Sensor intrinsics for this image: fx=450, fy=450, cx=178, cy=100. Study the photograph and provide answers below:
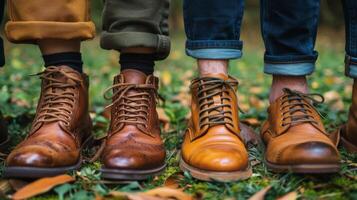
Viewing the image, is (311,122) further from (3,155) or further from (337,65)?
(337,65)

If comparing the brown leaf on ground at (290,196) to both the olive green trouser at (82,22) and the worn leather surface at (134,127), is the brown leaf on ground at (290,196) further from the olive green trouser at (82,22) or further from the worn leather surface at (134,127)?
the olive green trouser at (82,22)

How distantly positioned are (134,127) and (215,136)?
23 centimetres

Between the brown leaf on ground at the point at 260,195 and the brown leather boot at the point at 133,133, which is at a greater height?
the brown leather boot at the point at 133,133

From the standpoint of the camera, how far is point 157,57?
55.5 inches

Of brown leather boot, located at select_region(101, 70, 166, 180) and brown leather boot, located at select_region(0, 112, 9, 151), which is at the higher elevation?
brown leather boot, located at select_region(101, 70, 166, 180)

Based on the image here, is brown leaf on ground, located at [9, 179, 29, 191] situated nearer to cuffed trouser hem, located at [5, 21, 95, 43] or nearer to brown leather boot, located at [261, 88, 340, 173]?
cuffed trouser hem, located at [5, 21, 95, 43]

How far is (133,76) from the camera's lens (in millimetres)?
1320

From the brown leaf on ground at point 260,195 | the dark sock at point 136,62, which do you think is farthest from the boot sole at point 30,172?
the brown leaf on ground at point 260,195

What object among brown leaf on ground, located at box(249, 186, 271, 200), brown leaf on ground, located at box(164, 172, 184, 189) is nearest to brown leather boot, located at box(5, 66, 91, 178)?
brown leaf on ground, located at box(164, 172, 184, 189)

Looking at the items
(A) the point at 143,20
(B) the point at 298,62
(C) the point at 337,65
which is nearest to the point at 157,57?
(A) the point at 143,20

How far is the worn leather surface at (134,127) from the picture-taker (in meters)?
1.14

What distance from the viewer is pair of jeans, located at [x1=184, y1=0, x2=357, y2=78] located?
1330 millimetres

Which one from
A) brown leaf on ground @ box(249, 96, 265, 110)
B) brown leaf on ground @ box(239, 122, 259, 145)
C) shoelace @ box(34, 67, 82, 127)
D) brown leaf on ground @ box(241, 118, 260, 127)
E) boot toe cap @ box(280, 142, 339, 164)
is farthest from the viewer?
brown leaf on ground @ box(249, 96, 265, 110)

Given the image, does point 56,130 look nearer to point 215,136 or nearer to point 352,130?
point 215,136
